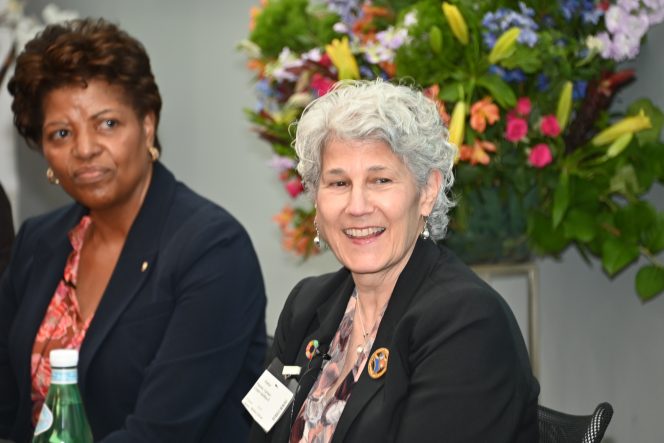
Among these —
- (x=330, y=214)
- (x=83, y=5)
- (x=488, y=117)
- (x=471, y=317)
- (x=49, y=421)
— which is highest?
(x=83, y=5)

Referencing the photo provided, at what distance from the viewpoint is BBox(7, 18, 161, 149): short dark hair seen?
2.57 m

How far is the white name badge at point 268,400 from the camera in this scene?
6.49 feet

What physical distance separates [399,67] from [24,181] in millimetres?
2583

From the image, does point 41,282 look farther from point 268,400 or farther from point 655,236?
point 655,236

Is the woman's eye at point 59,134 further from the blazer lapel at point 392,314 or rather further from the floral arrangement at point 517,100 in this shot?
the blazer lapel at point 392,314

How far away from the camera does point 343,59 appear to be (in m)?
2.71

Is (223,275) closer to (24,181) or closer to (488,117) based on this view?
(488,117)

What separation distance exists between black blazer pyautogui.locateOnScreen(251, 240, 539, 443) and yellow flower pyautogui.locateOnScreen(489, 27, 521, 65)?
2.62ft

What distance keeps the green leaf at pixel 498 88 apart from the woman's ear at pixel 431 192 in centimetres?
69

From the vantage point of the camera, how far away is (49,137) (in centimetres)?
265

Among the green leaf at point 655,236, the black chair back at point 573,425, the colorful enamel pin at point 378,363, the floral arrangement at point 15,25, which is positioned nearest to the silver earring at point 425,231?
the colorful enamel pin at point 378,363

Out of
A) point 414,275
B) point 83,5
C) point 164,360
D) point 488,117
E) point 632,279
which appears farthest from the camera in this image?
point 83,5

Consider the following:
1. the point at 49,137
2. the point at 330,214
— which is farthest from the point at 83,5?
the point at 330,214

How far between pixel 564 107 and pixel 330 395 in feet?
3.75
